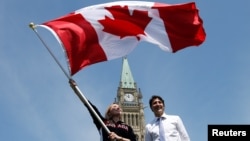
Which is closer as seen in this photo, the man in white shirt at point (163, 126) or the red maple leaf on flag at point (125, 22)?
the man in white shirt at point (163, 126)

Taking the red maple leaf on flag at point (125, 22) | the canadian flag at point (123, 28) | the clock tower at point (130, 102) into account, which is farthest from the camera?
the clock tower at point (130, 102)

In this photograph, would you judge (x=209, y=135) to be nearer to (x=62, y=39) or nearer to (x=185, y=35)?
(x=185, y=35)

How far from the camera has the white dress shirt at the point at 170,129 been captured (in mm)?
7176

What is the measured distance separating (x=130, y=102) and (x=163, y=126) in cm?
9282

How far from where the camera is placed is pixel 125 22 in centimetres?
925

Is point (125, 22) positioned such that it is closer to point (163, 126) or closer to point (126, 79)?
point (163, 126)

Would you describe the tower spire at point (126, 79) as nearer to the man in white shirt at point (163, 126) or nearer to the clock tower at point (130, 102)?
the clock tower at point (130, 102)

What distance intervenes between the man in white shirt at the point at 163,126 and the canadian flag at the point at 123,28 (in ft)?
5.54

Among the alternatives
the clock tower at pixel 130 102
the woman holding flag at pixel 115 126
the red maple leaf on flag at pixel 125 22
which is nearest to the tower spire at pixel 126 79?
the clock tower at pixel 130 102

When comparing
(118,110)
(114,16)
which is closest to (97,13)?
(114,16)

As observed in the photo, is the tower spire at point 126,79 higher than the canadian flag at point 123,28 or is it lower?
higher

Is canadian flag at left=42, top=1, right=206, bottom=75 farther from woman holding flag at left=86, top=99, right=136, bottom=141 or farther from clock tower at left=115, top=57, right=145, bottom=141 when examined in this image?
clock tower at left=115, top=57, right=145, bottom=141

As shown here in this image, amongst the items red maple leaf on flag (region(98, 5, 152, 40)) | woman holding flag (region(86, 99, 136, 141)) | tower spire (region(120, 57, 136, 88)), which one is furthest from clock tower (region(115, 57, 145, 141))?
woman holding flag (region(86, 99, 136, 141))

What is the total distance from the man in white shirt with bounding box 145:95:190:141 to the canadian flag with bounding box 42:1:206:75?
5.54 feet
